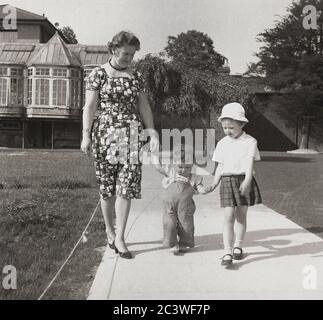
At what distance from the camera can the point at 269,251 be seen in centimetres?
526

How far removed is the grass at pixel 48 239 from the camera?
4168mm

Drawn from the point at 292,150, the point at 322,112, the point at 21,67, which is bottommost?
the point at 292,150

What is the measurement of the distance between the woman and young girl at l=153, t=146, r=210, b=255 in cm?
41

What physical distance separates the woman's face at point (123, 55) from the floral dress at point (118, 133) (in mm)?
132

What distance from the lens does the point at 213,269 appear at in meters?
4.59

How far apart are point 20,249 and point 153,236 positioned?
1402 millimetres

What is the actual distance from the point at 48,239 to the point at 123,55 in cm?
215

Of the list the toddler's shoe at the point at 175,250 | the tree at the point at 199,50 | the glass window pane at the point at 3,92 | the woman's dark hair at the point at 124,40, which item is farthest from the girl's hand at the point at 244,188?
the tree at the point at 199,50

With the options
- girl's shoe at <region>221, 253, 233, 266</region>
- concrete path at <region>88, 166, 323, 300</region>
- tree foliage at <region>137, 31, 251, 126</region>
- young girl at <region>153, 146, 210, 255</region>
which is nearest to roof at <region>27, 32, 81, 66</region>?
tree foliage at <region>137, 31, 251, 126</region>

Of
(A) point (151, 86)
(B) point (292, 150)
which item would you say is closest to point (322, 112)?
(B) point (292, 150)

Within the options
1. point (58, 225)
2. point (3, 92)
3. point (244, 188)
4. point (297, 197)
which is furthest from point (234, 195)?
point (3, 92)

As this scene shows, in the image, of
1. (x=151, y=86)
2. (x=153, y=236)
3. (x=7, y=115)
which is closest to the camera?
(x=153, y=236)
